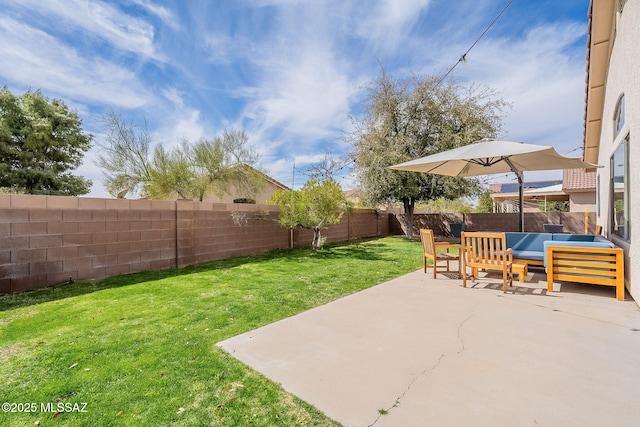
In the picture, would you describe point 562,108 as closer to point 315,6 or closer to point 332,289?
point 315,6

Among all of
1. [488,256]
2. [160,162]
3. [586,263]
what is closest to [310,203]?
[488,256]

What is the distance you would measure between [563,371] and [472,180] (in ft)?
40.3

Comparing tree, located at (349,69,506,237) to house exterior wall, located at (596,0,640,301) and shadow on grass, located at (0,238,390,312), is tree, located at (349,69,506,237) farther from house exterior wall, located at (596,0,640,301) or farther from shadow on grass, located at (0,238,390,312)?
house exterior wall, located at (596,0,640,301)

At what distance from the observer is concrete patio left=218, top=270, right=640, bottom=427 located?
1.94m

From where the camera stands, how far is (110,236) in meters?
6.07

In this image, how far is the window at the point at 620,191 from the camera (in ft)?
15.7

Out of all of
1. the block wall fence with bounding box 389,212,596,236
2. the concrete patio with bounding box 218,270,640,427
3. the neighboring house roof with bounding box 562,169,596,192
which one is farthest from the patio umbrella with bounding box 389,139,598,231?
the neighboring house roof with bounding box 562,169,596,192

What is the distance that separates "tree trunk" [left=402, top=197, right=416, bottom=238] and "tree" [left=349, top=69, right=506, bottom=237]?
584mm

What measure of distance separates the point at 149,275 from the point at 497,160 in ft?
26.8

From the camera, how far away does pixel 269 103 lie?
1192 cm

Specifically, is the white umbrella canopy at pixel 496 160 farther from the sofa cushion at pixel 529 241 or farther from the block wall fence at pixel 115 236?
the block wall fence at pixel 115 236

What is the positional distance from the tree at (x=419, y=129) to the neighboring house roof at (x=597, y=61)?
15.1ft

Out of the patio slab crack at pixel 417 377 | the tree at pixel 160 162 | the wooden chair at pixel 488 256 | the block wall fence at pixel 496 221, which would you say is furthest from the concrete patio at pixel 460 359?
the block wall fence at pixel 496 221

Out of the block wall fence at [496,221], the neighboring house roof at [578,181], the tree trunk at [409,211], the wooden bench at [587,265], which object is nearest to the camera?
the wooden bench at [587,265]
